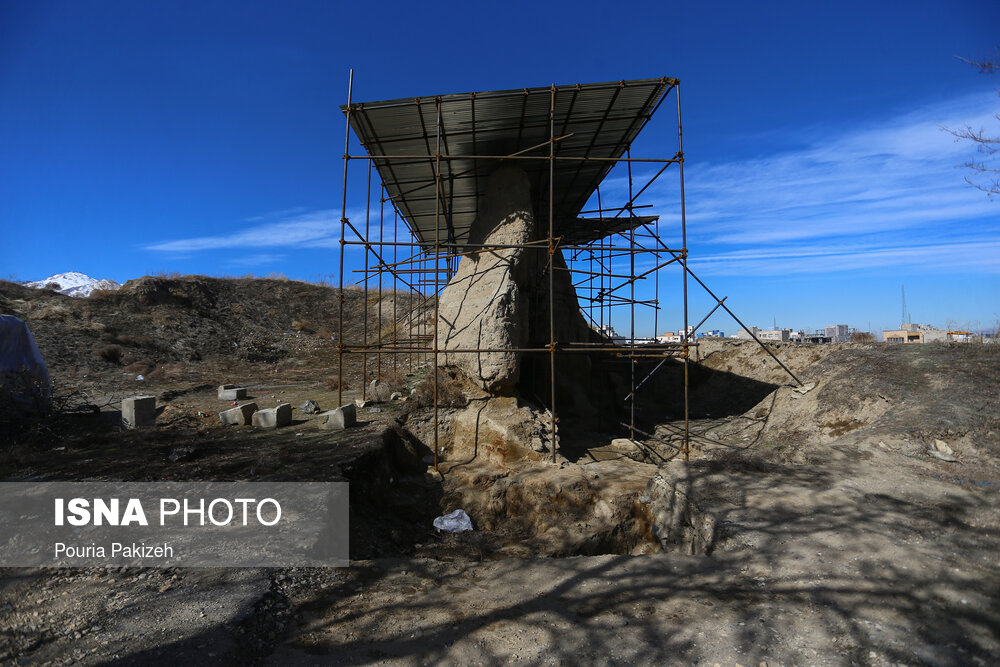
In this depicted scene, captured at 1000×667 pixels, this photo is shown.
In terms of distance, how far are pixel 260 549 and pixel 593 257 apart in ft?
37.8

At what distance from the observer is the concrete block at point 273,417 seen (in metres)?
8.80

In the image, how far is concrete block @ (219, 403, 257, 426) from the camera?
29.7 feet

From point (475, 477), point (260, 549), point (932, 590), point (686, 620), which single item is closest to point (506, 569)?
point (686, 620)

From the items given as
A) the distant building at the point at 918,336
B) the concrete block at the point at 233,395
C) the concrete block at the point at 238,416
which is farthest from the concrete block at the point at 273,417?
the distant building at the point at 918,336

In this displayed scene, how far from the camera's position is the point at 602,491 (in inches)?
270

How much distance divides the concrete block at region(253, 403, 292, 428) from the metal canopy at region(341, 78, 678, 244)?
199 inches

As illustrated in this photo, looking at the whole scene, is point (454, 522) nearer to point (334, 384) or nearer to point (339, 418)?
point (339, 418)

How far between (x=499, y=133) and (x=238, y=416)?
26.2 feet

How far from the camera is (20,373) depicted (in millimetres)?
8469

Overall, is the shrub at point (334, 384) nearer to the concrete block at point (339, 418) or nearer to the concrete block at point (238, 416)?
the concrete block at point (238, 416)

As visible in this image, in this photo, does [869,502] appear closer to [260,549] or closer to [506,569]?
[506,569]

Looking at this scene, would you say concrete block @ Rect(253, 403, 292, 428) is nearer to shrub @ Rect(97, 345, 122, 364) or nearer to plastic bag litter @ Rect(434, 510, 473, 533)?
plastic bag litter @ Rect(434, 510, 473, 533)

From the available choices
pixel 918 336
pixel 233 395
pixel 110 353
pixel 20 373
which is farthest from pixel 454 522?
pixel 918 336

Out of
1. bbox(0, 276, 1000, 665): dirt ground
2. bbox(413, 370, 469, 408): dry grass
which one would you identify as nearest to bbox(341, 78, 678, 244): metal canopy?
bbox(413, 370, 469, 408): dry grass
